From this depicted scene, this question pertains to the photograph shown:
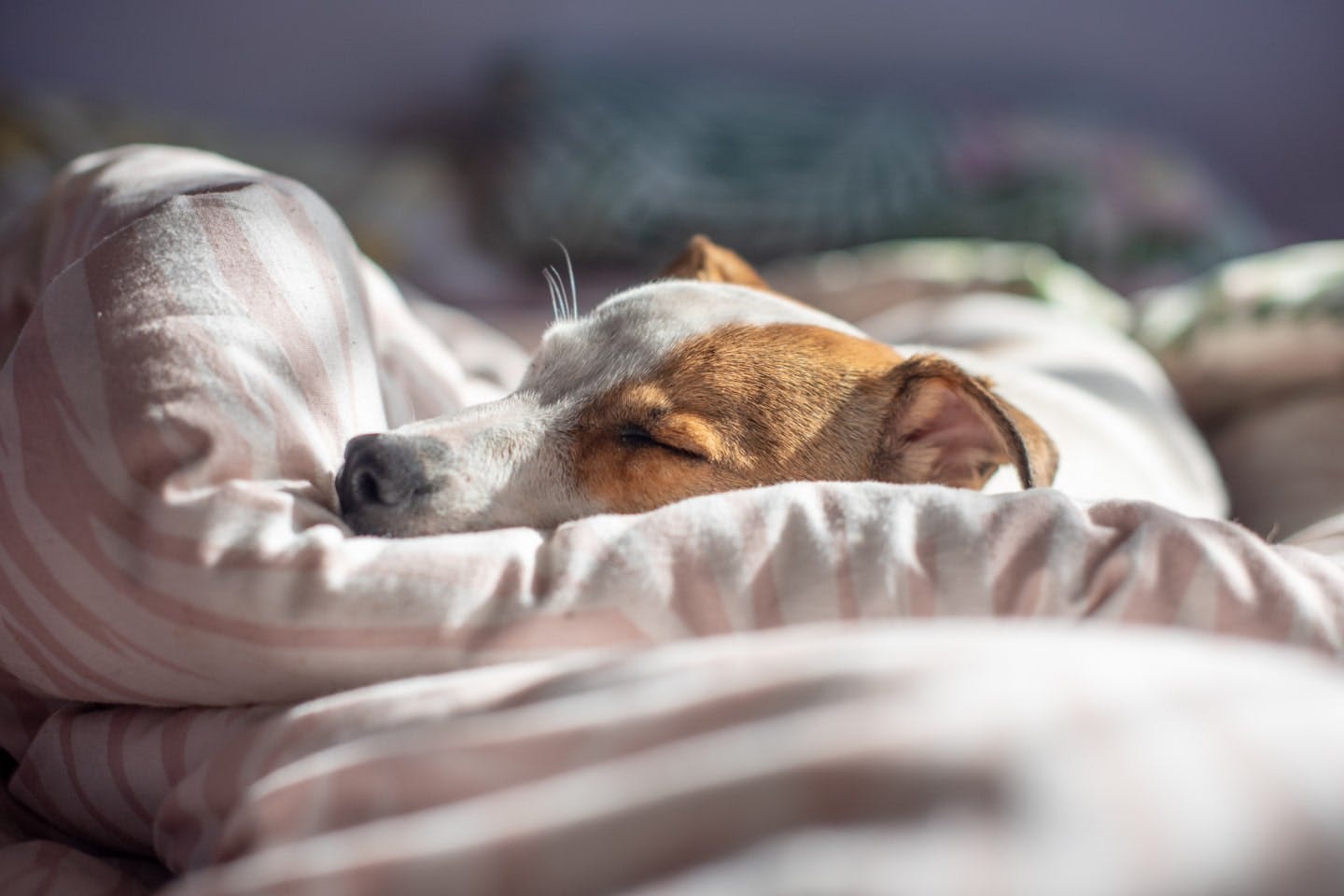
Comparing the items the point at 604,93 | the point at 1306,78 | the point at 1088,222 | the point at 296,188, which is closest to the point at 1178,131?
the point at 1306,78

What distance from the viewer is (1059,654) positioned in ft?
1.67

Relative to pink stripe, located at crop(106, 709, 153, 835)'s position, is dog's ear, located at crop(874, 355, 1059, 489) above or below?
above

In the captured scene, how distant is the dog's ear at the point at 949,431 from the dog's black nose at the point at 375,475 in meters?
0.53

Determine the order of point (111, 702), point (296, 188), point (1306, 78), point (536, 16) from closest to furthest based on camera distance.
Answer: point (111, 702) < point (296, 188) < point (536, 16) < point (1306, 78)

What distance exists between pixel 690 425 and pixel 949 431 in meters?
0.33

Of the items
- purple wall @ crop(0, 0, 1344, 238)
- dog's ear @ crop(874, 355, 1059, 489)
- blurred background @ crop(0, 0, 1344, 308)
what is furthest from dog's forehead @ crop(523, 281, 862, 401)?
purple wall @ crop(0, 0, 1344, 238)

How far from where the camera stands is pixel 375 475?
2.96 feet

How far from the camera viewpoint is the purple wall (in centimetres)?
341

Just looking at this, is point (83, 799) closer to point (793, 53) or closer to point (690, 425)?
point (690, 425)

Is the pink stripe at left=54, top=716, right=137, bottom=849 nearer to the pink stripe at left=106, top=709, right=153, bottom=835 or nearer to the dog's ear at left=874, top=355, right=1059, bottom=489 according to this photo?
the pink stripe at left=106, top=709, right=153, bottom=835

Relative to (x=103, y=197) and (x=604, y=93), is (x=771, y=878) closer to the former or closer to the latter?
(x=103, y=197)

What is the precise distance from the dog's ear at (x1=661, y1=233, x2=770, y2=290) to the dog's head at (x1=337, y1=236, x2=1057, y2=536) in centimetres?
22

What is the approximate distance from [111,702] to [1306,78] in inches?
177

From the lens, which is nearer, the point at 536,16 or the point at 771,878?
the point at 771,878
